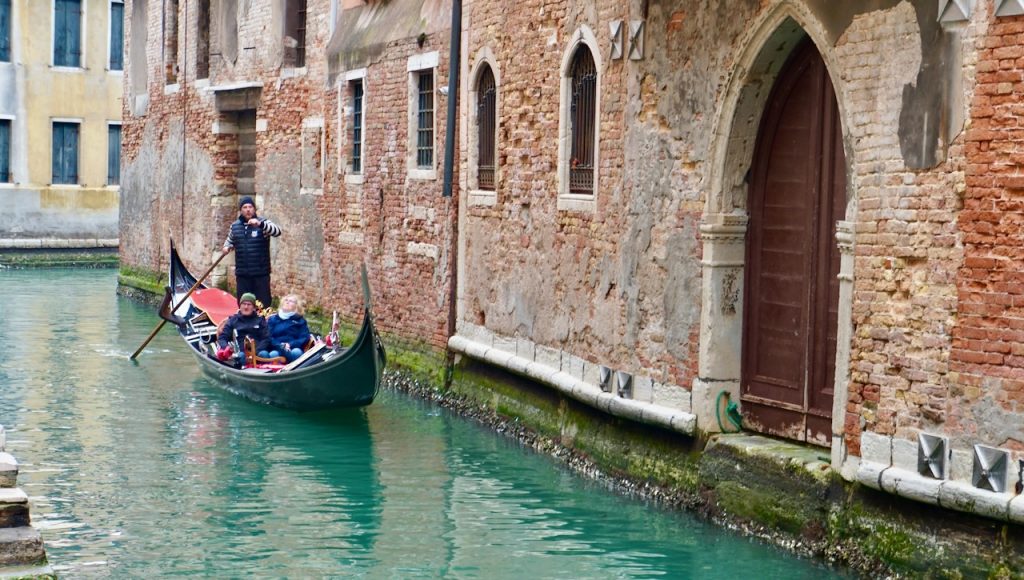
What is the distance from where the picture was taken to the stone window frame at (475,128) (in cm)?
1116

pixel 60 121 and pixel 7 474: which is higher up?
pixel 60 121

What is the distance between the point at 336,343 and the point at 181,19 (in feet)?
27.9

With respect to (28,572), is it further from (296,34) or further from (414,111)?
(296,34)

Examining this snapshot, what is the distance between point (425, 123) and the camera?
42.2 ft

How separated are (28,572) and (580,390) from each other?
419cm

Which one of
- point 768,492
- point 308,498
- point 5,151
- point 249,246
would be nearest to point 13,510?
point 308,498

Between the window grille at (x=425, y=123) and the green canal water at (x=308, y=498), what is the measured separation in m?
1.79

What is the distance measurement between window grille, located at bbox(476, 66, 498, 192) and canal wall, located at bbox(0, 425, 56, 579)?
229 inches

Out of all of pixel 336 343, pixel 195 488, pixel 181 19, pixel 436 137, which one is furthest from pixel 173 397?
pixel 181 19

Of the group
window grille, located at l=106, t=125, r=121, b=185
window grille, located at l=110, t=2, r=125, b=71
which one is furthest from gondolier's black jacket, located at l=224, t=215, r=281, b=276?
window grille, located at l=110, t=2, r=125, b=71

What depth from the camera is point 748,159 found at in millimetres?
8125

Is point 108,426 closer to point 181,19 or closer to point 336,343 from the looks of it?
point 336,343

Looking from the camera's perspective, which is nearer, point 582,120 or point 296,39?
point 582,120

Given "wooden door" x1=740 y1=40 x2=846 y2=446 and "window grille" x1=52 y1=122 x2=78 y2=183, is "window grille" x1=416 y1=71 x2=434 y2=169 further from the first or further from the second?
"window grille" x1=52 y1=122 x2=78 y2=183
